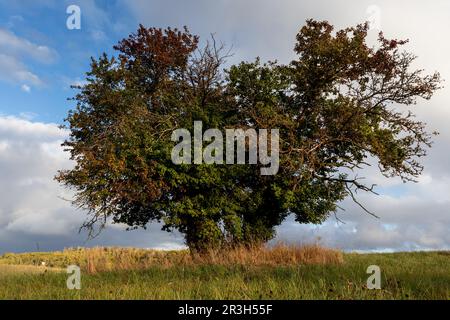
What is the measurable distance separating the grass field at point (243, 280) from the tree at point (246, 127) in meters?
3.90

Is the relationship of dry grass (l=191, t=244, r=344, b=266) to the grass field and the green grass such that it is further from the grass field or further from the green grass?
the green grass

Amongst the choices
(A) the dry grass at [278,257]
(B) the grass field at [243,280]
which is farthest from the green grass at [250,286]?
(A) the dry grass at [278,257]

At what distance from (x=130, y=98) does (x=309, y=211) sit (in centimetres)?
1087

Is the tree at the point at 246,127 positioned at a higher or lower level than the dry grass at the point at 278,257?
higher

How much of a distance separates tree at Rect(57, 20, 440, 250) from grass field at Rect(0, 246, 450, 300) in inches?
153

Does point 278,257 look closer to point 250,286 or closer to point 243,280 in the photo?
point 243,280

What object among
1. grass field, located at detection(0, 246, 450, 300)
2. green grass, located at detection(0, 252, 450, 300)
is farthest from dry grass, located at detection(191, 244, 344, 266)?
green grass, located at detection(0, 252, 450, 300)

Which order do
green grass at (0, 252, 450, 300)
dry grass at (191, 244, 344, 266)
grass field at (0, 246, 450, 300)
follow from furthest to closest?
1. dry grass at (191, 244, 344, 266)
2. grass field at (0, 246, 450, 300)
3. green grass at (0, 252, 450, 300)

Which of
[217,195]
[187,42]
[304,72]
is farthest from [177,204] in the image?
[187,42]

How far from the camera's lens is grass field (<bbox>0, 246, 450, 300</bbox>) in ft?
33.6

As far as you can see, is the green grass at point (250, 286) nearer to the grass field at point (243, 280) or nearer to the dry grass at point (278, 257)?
the grass field at point (243, 280)

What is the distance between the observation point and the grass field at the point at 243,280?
10252mm

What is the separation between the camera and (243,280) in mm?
13211

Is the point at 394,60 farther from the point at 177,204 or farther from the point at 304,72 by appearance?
the point at 177,204
